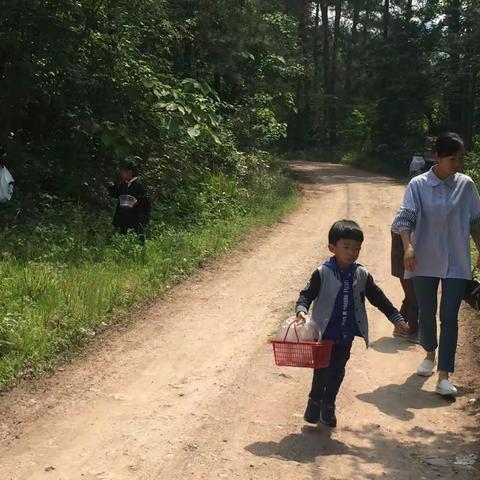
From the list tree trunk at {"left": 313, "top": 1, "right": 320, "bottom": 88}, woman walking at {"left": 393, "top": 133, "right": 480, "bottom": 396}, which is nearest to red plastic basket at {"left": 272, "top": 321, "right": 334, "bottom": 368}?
woman walking at {"left": 393, "top": 133, "right": 480, "bottom": 396}

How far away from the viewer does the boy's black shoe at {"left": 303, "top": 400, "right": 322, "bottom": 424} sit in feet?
15.4

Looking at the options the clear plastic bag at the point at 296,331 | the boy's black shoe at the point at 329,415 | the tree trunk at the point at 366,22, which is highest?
the tree trunk at the point at 366,22

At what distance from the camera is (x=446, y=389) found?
521 cm

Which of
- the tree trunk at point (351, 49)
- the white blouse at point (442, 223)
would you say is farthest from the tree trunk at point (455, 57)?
the white blouse at point (442, 223)

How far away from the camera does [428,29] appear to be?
32.7 metres

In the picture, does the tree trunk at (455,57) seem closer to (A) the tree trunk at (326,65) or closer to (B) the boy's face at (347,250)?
(A) the tree trunk at (326,65)

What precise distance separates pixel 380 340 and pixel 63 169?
753 centimetres

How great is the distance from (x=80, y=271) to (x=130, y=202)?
5.27 ft

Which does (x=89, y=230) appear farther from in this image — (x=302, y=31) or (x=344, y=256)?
(x=302, y=31)

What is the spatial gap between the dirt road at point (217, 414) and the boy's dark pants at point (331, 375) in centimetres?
24

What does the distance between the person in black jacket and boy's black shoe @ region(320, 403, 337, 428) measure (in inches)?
216

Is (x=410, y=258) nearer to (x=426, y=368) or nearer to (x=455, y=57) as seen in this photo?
(x=426, y=368)

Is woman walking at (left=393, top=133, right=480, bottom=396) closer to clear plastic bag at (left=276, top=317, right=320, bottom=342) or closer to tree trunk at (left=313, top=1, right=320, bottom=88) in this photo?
clear plastic bag at (left=276, top=317, right=320, bottom=342)

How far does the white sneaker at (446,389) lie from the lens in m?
5.21
